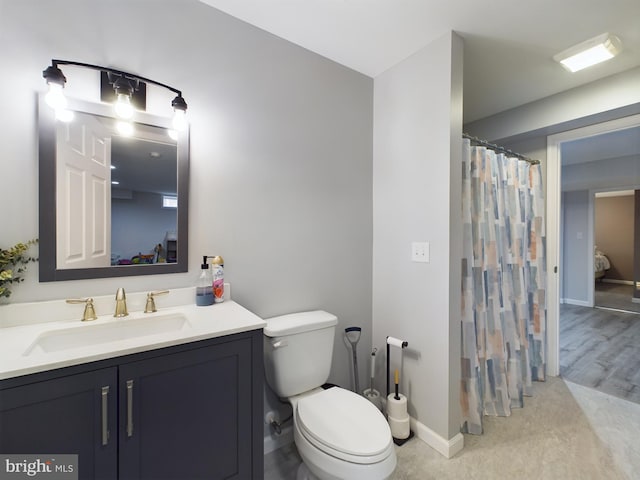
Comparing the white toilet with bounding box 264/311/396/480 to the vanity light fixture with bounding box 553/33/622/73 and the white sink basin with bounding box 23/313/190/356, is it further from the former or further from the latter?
the vanity light fixture with bounding box 553/33/622/73

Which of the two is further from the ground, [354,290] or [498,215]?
[498,215]

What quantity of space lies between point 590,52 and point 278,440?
Answer: 3004 mm

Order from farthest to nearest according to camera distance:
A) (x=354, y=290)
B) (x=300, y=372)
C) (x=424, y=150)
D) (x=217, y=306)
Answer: (x=354, y=290) → (x=424, y=150) → (x=300, y=372) → (x=217, y=306)

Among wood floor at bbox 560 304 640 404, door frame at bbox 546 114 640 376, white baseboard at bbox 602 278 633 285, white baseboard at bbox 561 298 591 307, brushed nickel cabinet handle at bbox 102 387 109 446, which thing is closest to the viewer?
brushed nickel cabinet handle at bbox 102 387 109 446

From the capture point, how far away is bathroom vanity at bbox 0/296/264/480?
2.59 feet

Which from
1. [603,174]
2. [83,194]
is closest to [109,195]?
[83,194]

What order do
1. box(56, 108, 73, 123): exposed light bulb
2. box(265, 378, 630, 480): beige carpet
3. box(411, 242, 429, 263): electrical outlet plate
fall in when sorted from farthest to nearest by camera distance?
1. box(411, 242, 429, 263): electrical outlet plate
2. box(265, 378, 630, 480): beige carpet
3. box(56, 108, 73, 123): exposed light bulb

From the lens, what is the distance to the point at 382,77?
2051 mm

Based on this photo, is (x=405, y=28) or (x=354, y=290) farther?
(x=354, y=290)

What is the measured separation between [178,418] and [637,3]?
9.09ft

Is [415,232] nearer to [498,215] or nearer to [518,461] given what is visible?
[498,215]

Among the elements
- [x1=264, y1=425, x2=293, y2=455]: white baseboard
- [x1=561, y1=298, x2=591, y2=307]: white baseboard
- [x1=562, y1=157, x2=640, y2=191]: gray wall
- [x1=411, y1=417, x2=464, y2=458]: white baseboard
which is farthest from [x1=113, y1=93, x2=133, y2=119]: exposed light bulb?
[x1=561, y1=298, x2=591, y2=307]: white baseboard

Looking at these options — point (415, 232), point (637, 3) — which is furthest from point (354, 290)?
point (637, 3)

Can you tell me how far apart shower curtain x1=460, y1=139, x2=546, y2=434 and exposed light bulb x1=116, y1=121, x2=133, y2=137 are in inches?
72.4
